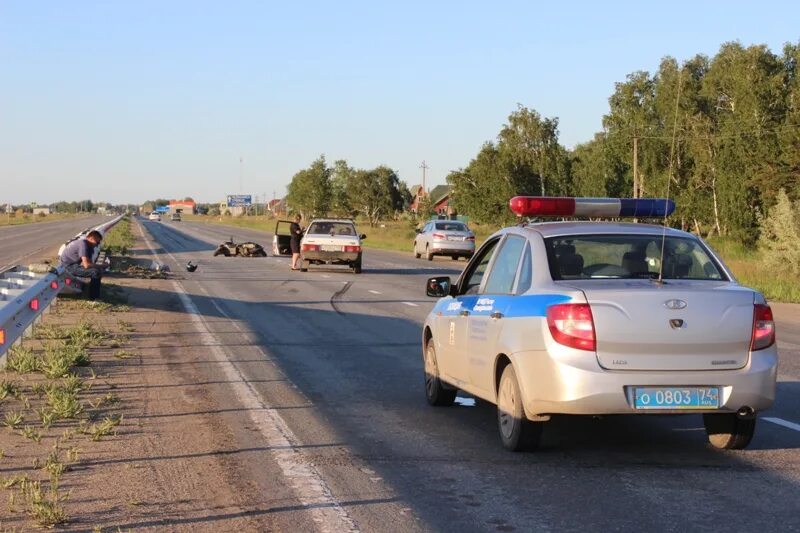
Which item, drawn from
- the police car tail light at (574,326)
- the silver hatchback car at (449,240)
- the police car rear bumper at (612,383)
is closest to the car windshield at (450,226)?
the silver hatchback car at (449,240)

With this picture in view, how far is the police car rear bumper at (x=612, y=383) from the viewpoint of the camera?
660 cm

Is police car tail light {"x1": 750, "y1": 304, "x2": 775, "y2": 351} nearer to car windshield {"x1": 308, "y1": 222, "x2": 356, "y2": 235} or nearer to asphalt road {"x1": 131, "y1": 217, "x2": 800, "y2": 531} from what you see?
asphalt road {"x1": 131, "y1": 217, "x2": 800, "y2": 531}

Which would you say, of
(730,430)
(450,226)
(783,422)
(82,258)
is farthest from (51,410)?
(450,226)

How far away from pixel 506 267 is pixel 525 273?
0.51 metres

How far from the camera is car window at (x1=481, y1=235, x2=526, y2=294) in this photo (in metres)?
7.70

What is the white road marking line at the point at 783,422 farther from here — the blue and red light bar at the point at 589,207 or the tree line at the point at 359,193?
the tree line at the point at 359,193

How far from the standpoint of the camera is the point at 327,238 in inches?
1283

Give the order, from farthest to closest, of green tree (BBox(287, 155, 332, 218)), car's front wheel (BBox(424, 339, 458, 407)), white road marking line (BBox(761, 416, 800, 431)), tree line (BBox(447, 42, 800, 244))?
green tree (BBox(287, 155, 332, 218))
tree line (BBox(447, 42, 800, 244))
car's front wheel (BBox(424, 339, 458, 407))
white road marking line (BBox(761, 416, 800, 431))

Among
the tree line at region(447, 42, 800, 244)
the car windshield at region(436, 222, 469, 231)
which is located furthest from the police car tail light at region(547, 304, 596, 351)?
the tree line at region(447, 42, 800, 244)

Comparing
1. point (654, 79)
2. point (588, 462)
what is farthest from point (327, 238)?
point (654, 79)

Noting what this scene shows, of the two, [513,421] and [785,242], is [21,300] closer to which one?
[513,421]

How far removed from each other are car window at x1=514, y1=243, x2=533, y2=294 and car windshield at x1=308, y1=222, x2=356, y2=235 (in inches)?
1013

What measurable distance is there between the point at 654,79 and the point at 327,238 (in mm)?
51417

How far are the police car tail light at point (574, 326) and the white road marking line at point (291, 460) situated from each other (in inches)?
67.6
